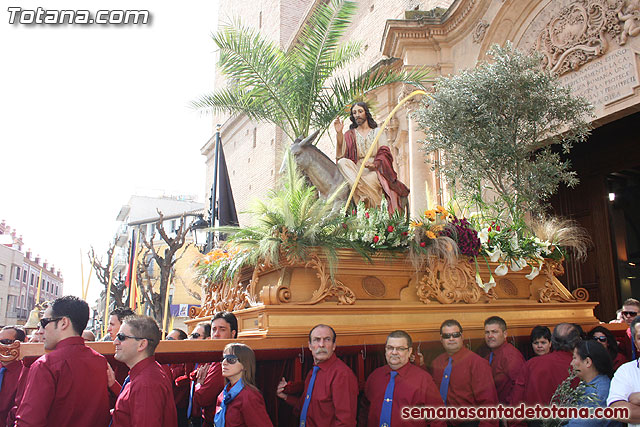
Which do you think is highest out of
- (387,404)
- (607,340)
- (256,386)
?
(607,340)

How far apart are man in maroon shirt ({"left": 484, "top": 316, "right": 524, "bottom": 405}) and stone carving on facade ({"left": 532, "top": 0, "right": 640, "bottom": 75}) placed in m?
6.33

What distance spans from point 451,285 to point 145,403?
141 inches

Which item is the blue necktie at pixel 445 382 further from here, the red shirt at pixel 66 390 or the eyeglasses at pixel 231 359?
the red shirt at pixel 66 390

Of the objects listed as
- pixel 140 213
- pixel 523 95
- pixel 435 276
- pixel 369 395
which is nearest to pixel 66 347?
pixel 369 395

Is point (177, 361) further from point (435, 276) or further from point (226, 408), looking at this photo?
point (435, 276)

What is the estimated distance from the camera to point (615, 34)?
900 cm

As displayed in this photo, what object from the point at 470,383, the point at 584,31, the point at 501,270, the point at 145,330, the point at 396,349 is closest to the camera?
the point at 145,330

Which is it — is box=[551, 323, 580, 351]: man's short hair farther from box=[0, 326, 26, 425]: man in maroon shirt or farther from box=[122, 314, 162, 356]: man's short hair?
box=[0, 326, 26, 425]: man in maroon shirt

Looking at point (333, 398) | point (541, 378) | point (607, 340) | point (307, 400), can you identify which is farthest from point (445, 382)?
point (607, 340)

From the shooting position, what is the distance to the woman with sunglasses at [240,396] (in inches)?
140

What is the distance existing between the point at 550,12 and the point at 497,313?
711cm

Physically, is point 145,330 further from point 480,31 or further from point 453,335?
point 480,31

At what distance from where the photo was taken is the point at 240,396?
3.59 meters

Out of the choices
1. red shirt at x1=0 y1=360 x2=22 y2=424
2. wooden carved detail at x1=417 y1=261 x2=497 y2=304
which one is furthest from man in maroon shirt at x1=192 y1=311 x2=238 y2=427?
wooden carved detail at x1=417 y1=261 x2=497 y2=304
